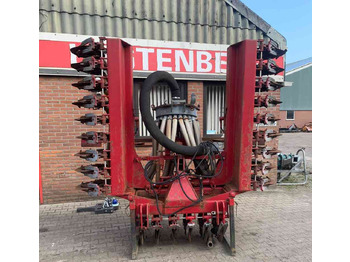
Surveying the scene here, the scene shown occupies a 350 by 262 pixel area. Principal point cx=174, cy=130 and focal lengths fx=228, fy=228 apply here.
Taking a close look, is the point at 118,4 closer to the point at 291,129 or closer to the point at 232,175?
the point at 232,175

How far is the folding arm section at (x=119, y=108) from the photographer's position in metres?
2.65

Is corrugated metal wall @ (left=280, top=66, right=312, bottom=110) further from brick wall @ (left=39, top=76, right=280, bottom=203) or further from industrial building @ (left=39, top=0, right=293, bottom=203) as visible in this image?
brick wall @ (left=39, top=76, right=280, bottom=203)

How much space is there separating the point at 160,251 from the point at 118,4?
4748 mm

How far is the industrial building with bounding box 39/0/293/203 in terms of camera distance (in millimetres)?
4605

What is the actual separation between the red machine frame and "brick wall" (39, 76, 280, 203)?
2106 mm

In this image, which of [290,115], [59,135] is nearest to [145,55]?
[59,135]

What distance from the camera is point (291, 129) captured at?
80.7ft

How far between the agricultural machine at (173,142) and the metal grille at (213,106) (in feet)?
7.75

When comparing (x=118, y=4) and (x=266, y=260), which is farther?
(x=118, y=4)

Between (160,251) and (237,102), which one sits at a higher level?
(237,102)

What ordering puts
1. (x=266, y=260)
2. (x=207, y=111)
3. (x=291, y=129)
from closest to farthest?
(x=266, y=260), (x=207, y=111), (x=291, y=129)

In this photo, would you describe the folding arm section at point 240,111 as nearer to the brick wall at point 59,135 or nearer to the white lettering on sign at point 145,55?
the white lettering on sign at point 145,55

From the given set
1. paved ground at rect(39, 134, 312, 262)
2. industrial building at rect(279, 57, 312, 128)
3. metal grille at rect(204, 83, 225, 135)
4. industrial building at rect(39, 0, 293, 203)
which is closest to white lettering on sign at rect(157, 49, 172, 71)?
industrial building at rect(39, 0, 293, 203)

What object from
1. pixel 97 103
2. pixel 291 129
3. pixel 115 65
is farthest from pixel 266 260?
pixel 291 129
